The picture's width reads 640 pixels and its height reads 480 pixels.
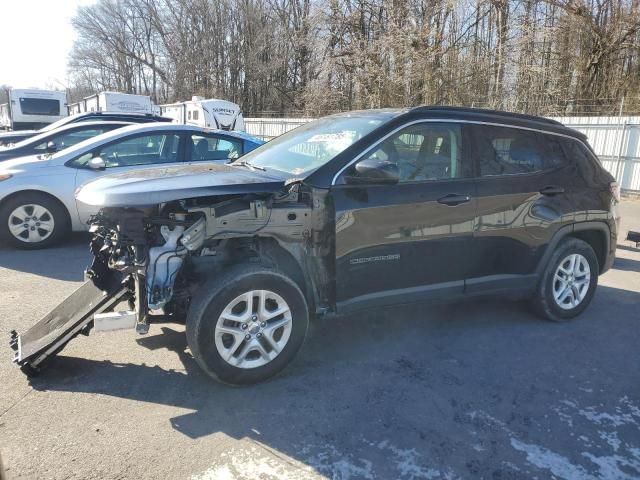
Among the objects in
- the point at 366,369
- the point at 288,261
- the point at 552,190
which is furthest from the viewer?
the point at 552,190

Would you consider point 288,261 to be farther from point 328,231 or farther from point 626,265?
point 626,265

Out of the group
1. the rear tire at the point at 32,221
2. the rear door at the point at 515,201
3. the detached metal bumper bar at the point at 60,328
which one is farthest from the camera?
the rear tire at the point at 32,221

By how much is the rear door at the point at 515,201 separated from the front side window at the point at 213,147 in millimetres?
4539

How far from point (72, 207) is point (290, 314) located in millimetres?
4743

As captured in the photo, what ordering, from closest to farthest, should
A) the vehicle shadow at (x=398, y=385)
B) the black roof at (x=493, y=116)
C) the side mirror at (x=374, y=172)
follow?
the vehicle shadow at (x=398, y=385)
the side mirror at (x=374, y=172)
the black roof at (x=493, y=116)

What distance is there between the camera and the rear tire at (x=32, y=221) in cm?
666

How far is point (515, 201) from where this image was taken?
4.34 metres

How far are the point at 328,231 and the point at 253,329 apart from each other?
85cm

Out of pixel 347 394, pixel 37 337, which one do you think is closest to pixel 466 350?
pixel 347 394

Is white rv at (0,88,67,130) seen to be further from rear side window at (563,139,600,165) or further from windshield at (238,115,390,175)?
rear side window at (563,139,600,165)

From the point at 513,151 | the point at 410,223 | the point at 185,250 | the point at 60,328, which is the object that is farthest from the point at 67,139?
the point at 513,151

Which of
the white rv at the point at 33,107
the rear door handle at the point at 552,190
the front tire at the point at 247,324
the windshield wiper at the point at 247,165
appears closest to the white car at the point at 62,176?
the windshield wiper at the point at 247,165

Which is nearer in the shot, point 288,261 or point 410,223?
point 288,261

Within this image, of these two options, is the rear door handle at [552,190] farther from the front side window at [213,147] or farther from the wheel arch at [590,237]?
the front side window at [213,147]
